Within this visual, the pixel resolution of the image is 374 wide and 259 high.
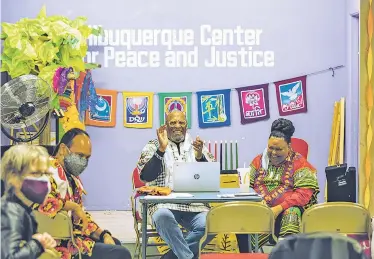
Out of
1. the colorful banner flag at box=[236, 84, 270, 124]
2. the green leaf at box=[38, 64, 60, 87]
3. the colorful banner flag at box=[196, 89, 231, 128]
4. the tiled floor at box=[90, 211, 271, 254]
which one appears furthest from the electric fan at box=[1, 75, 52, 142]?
the colorful banner flag at box=[236, 84, 270, 124]

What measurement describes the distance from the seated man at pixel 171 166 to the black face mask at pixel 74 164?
2.49 ft

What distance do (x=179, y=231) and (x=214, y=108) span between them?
1131 mm

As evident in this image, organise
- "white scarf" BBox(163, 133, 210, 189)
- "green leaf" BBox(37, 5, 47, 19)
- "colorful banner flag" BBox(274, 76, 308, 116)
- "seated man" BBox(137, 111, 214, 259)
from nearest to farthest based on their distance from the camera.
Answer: "green leaf" BBox(37, 5, 47, 19), "seated man" BBox(137, 111, 214, 259), "white scarf" BBox(163, 133, 210, 189), "colorful banner flag" BBox(274, 76, 308, 116)

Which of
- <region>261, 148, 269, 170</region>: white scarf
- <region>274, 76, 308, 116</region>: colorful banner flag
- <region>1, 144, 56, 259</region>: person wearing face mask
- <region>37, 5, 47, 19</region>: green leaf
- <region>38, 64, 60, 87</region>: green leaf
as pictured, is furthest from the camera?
<region>274, 76, 308, 116</region>: colorful banner flag

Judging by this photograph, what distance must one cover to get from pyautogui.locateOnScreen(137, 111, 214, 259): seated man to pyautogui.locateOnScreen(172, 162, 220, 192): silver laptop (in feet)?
0.67

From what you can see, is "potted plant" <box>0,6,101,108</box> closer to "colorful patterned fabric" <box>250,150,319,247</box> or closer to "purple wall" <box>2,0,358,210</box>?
"purple wall" <box>2,0,358,210</box>

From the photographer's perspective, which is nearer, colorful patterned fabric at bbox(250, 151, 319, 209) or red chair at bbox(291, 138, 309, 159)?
colorful patterned fabric at bbox(250, 151, 319, 209)

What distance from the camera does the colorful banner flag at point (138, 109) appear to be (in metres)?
6.95

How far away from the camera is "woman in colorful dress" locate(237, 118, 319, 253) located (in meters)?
6.62

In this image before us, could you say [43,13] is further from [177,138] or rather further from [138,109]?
[177,138]

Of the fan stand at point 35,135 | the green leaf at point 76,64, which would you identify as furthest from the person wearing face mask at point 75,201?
the green leaf at point 76,64

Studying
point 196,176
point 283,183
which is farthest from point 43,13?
point 283,183

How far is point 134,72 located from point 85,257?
5.35 feet

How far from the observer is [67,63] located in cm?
640
